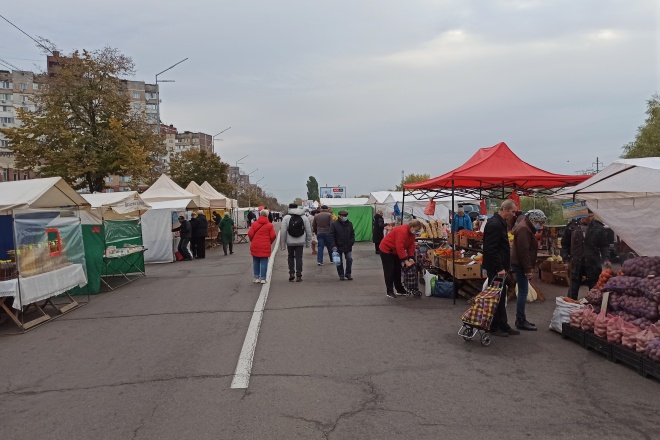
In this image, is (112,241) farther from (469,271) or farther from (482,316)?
(482,316)

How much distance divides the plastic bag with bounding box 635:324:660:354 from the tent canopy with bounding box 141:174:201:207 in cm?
1953

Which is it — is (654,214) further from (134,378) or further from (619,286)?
(134,378)

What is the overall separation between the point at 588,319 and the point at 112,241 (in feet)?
38.5

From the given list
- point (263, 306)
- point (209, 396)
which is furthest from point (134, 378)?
point (263, 306)

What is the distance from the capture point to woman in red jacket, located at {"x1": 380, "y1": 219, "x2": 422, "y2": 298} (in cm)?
925

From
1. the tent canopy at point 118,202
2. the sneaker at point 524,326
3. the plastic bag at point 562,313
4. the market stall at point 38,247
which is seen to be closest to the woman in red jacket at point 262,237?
the market stall at point 38,247

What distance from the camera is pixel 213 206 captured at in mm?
28422

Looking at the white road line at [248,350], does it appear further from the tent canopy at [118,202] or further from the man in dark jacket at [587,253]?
the tent canopy at [118,202]

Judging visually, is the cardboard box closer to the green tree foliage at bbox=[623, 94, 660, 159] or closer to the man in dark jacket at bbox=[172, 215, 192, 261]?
the man in dark jacket at bbox=[172, 215, 192, 261]

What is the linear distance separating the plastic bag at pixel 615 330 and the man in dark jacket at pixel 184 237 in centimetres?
1593

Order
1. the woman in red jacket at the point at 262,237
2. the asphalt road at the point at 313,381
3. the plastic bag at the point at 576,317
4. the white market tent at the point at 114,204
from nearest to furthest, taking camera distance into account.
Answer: the asphalt road at the point at 313,381
the plastic bag at the point at 576,317
the woman in red jacket at the point at 262,237
the white market tent at the point at 114,204

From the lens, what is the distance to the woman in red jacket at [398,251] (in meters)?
9.25

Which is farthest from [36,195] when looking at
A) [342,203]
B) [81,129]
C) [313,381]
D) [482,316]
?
[342,203]

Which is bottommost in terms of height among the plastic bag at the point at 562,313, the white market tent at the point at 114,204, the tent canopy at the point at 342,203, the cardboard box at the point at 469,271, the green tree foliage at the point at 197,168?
the plastic bag at the point at 562,313
